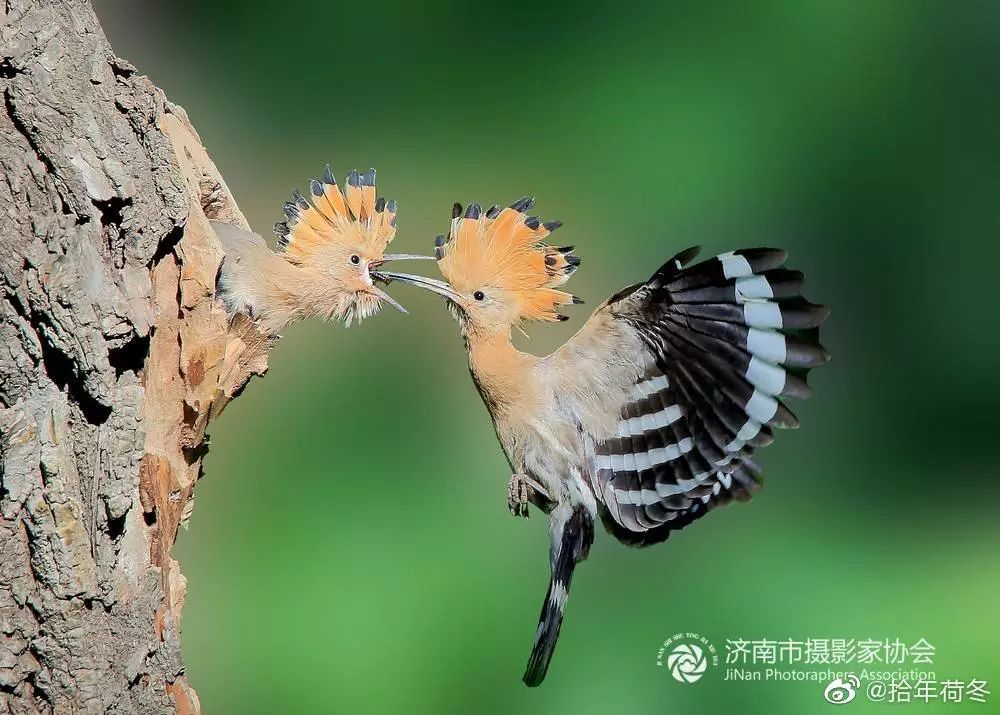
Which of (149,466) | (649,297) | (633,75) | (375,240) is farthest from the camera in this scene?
(633,75)

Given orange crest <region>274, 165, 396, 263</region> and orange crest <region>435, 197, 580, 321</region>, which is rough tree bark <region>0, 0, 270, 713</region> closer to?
Result: orange crest <region>274, 165, 396, 263</region>

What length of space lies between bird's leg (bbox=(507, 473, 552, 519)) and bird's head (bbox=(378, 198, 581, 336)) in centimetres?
21

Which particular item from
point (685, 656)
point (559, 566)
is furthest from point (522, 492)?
point (685, 656)

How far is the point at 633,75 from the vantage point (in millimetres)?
2744

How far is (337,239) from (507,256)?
221mm

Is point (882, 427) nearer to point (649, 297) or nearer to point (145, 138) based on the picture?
point (649, 297)

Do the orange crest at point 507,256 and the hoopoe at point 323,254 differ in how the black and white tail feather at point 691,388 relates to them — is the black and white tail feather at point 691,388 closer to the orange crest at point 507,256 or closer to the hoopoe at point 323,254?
the orange crest at point 507,256

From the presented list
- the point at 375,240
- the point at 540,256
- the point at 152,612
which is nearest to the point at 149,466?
→ the point at 152,612

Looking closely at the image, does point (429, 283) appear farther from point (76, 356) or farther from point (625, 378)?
point (76, 356)

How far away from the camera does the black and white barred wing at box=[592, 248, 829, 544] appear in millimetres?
1253

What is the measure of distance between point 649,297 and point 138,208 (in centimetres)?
59

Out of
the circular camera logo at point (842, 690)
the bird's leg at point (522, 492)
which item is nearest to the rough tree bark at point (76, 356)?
the bird's leg at point (522, 492)

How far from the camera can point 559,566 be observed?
149 cm

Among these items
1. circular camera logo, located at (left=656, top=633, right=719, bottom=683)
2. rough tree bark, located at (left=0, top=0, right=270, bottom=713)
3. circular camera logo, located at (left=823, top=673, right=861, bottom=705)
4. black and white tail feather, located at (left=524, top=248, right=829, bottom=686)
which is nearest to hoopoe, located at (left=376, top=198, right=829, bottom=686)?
black and white tail feather, located at (left=524, top=248, right=829, bottom=686)
